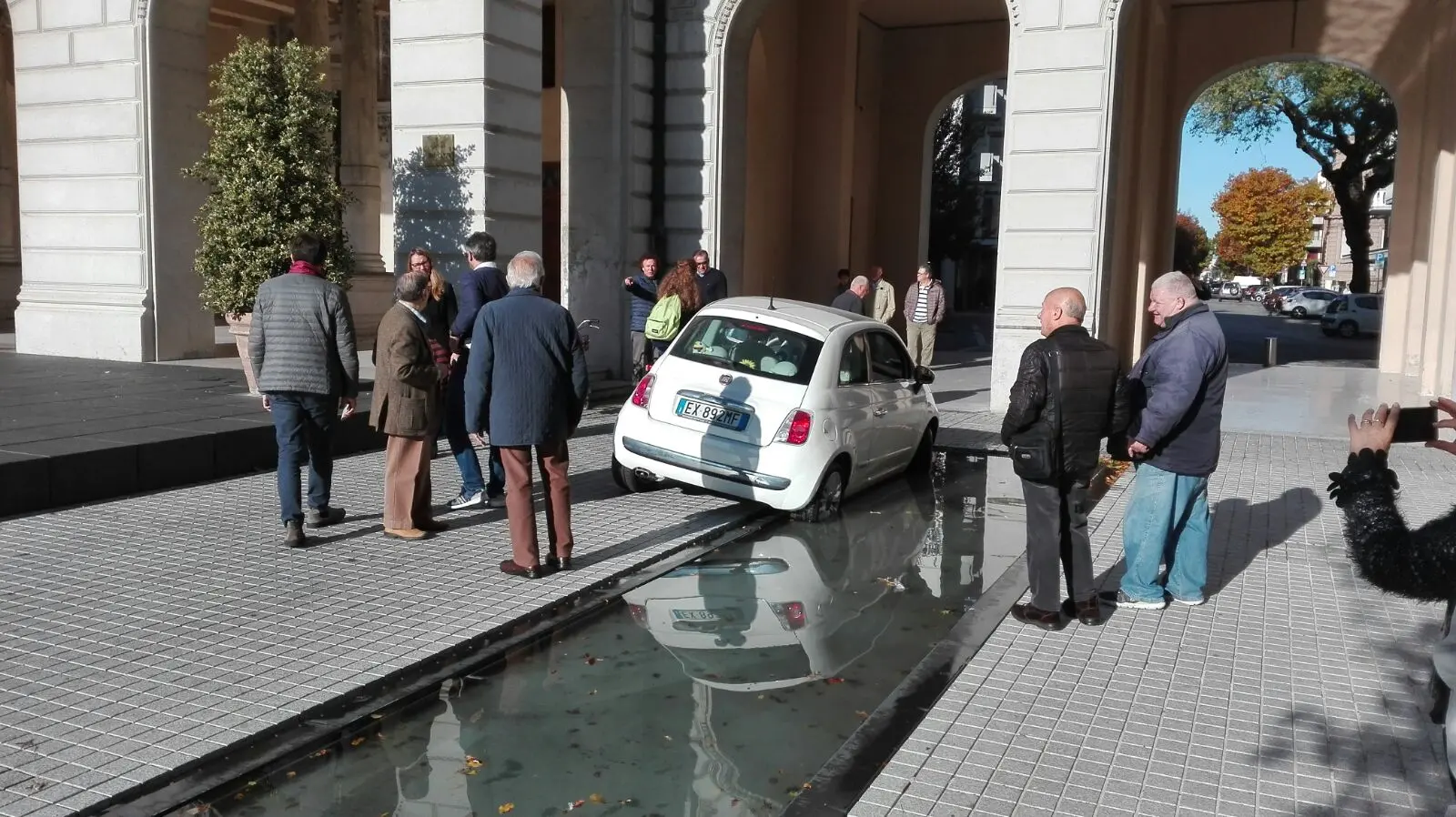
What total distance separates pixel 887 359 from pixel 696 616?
4.05m

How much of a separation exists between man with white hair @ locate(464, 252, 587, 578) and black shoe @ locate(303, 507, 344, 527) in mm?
1578

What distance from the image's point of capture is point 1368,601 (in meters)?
6.85

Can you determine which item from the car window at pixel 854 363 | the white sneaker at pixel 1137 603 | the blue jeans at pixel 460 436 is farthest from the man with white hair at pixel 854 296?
the white sneaker at pixel 1137 603

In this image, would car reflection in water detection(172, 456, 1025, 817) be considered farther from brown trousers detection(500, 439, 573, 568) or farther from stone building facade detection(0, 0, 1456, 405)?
stone building facade detection(0, 0, 1456, 405)

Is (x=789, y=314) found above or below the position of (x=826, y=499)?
above

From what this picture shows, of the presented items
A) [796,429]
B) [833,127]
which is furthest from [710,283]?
[833,127]

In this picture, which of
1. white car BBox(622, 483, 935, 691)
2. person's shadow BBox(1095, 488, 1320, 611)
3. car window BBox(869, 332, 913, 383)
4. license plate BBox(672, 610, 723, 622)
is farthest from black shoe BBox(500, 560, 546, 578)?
car window BBox(869, 332, 913, 383)

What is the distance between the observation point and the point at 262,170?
11633 millimetres

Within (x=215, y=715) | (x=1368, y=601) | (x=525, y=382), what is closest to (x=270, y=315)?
(x=525, y=382)

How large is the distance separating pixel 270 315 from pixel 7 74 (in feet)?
65.2

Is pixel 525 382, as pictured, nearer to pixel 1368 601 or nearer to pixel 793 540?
pixel 793 540

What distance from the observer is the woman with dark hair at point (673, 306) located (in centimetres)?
1108

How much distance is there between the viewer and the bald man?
5.86 metres

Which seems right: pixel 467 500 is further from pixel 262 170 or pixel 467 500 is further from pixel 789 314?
pixel 262 170
